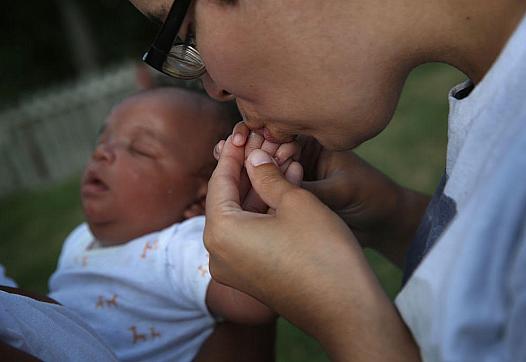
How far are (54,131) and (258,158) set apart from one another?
912cm

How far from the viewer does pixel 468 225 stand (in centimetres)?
120

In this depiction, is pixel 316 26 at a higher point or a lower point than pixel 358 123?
higher

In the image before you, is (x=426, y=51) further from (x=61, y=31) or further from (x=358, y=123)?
(x=61, y=31)

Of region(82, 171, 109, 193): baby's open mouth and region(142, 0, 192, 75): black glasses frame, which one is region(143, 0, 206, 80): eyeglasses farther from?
region(82, 171, 109, 193): baby's open mouth

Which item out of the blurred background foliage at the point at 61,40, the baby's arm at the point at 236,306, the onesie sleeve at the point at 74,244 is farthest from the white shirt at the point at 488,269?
the blurred background foliage at the point at 61,40

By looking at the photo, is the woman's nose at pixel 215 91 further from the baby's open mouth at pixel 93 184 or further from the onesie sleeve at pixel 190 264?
the baby's open mouth at pixel 93 184

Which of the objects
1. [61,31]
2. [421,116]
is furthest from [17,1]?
[421,116]

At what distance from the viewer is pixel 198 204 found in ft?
9.05

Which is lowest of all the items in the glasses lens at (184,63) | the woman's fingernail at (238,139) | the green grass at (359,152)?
the green grass at (359,152)

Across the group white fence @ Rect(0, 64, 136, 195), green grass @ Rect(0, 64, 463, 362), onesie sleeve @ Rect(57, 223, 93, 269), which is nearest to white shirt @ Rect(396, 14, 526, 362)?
onesie sleeve @ Rect(57, 223, 93, 269)

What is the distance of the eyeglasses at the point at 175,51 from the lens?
1608 millimetres

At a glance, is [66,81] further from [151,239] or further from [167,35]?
[167,35]

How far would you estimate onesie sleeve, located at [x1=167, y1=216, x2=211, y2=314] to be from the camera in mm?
2197

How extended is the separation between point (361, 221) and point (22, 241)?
506 centimetres
